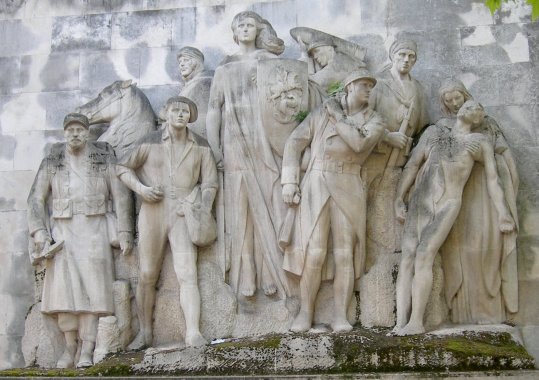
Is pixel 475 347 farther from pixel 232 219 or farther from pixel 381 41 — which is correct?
pixel 381 41

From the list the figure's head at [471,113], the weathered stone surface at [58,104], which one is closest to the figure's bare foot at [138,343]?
the weathered stone surface at [58,104]

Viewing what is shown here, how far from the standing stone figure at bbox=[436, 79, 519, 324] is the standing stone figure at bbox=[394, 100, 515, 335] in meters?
0.08

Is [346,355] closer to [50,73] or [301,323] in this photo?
[301,323]

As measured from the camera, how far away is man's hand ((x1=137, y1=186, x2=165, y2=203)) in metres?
10.7

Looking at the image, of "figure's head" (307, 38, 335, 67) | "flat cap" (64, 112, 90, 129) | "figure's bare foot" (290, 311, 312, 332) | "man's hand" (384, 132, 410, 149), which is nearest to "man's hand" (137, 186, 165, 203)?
"flat cap" (64, 112, 90, 129)

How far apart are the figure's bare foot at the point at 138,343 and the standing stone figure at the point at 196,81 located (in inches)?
94.7

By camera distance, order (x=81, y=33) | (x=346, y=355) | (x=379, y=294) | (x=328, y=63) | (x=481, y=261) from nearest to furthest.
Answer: (x=346, y=355) → (x=481, y=261) → (x=379, y=294) → (x=328, y=63) → (x=81, y=33)

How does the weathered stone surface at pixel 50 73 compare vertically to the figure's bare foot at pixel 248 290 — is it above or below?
above

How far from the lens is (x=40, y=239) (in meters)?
10.9

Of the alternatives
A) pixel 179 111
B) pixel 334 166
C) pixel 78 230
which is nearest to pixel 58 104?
pixel 78 230

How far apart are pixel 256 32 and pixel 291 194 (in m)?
2.09

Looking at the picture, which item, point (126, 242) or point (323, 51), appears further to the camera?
point (323, 51)

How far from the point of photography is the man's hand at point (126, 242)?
1090cm

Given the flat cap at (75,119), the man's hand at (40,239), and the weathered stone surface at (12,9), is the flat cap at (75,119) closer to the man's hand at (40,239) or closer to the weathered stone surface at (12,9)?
the man's hand at (40,239)
